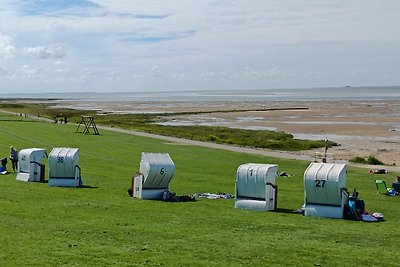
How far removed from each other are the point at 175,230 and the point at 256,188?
6980 mm

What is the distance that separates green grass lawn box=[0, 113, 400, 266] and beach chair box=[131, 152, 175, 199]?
95cm

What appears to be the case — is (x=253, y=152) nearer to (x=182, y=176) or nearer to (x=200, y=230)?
(x=182, y=176)

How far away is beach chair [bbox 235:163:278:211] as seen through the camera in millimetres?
25312

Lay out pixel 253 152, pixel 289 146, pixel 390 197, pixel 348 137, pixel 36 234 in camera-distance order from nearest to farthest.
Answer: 1. pixel 36 234
2. pixel 390 197
3. pixel 253 152
4. pixel 289 146
5. pixel 348 137

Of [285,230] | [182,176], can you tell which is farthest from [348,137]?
[285,230]

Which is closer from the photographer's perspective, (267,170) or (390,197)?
(267,170)

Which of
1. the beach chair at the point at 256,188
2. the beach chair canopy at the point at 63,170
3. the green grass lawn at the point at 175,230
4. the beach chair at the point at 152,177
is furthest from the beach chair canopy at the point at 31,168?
the beach chair at the point at 256,188

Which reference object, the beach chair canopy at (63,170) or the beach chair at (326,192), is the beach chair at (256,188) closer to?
the beach chair at (326,192)

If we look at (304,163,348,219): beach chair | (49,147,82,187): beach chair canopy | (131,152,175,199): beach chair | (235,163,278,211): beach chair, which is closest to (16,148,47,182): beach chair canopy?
(49,147,82,187): beach chair canopy

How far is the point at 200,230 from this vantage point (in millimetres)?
19516

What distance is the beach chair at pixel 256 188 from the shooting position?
25.3 metres

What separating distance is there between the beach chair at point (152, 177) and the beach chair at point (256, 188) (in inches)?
145

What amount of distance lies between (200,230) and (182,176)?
17866 mm

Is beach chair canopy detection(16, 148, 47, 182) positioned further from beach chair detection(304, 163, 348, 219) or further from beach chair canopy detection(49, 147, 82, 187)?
beach chair detection(304, 163, 348, 219)
